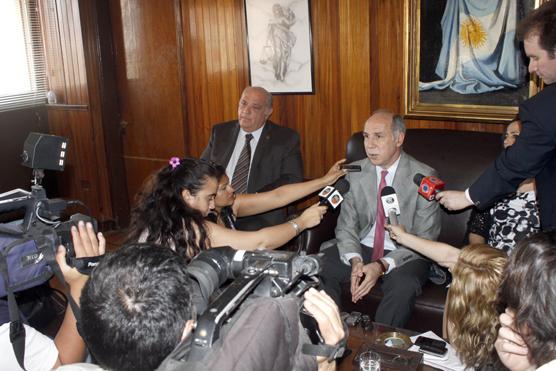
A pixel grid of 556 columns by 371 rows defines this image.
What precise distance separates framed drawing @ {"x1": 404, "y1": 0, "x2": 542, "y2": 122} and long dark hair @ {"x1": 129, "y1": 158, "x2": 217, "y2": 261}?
169 centimetres

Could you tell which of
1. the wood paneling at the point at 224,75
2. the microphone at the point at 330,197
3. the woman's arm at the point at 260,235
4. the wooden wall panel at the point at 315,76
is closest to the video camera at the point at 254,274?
the woman's arm at the point at 260,235

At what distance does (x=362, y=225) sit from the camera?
128 inches

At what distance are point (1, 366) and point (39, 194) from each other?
0.55m

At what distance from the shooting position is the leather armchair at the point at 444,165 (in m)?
2.97

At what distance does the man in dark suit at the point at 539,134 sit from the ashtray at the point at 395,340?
72cm

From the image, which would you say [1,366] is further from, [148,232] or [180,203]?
[180,203]

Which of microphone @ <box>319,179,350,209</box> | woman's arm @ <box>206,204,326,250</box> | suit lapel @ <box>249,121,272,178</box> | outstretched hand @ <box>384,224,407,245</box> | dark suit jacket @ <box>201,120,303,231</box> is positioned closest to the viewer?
woman's arm @ <box>206,204,326,250</box>

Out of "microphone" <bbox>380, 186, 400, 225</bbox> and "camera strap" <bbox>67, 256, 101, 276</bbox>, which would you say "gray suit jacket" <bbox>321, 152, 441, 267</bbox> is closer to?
"microphone" <bbox>380, 186, 400, 225</bbox>

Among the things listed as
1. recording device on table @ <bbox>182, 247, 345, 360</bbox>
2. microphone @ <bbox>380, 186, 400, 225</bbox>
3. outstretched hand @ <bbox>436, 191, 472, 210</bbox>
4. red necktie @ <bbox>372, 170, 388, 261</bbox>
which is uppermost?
recording device on table @ <bbox>182, 247, 345, 360</bbox>

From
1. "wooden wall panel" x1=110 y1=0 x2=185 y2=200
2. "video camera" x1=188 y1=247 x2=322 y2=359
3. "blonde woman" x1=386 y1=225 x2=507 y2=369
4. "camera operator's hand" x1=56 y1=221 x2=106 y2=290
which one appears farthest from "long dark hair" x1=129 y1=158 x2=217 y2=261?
"wooden wall panel" x1=110 y1=0 x2=185 y2=200

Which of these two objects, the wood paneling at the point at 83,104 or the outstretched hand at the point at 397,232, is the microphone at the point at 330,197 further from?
the wood paneling at the point at 83,104

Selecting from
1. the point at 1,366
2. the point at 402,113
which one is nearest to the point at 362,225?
the point at 402,113

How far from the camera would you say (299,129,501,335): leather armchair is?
2.97m

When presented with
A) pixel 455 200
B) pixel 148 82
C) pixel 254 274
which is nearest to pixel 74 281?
pixel 254 274
